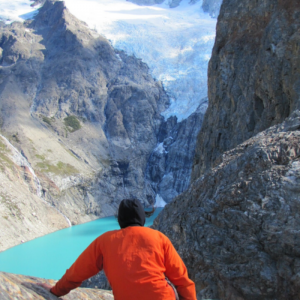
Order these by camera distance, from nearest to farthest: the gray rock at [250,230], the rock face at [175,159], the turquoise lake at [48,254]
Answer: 1. the gray rock at [250,230]
2. the turquoise lake at [48,254]
3. the rock face at [175,159]

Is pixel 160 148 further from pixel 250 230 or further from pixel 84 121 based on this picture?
pixel 250 230

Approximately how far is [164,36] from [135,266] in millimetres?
113420

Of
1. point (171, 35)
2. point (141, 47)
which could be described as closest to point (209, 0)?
point (171, 35)

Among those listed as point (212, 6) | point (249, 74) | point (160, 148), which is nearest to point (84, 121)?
point (160, 148)

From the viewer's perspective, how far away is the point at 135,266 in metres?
3.14

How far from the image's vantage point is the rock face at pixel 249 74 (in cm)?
2064

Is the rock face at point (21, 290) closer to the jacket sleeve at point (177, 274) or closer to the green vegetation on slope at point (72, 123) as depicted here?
the jacket sleeve at point (177, 274)

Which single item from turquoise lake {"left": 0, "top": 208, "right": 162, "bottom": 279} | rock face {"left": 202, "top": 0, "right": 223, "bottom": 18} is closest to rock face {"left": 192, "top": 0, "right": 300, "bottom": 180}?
turquoise lake {"left": 0, "top": 208, "right": 162, "bottom": 279}

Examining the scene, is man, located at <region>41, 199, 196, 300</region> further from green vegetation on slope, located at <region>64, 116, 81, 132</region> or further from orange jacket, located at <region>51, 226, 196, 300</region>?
green vegetation on slope, located at <region>64, 116, 81, 132</region>

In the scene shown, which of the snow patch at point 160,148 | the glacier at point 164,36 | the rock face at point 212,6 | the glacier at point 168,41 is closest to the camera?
the snow patch at point 160,148

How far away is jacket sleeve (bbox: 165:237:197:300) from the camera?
3240 mm

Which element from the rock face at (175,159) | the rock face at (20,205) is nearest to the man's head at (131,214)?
the rock face at (20,205)

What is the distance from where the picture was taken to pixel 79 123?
77.9 metres

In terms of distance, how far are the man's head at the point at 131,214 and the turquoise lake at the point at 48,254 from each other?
26335 mm
